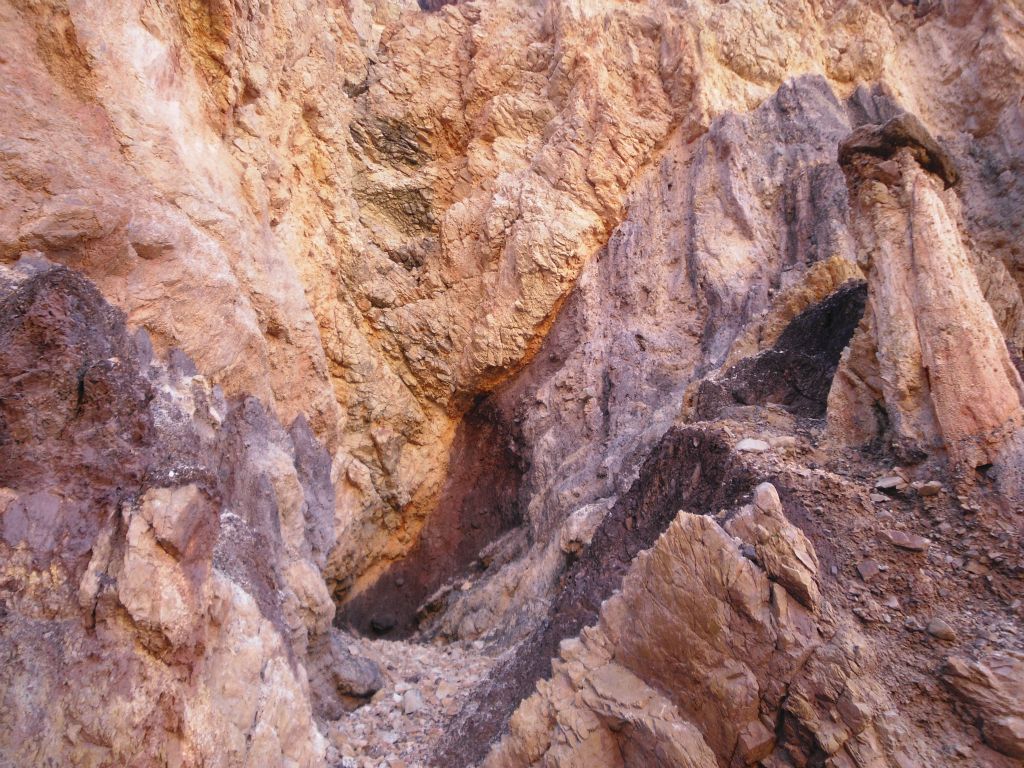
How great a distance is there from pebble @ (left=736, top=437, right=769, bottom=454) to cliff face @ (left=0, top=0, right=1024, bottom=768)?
0.15 feet

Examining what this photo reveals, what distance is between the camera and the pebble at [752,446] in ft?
19.8

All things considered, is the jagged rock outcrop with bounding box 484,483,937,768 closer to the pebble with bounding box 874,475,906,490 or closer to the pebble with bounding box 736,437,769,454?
the pebble with bounding box 874,475,906,490

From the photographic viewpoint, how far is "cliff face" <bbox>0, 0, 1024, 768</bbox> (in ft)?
13.6

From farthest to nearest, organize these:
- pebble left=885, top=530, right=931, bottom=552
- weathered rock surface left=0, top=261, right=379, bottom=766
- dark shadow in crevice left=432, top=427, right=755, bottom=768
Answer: dark shadow in crevice left=432, top=427, right=755, bottom=768 < pebble left=885, top=530, right=931, bottom=552 < weathered rock surface left=0, top=261, right=379, bottom=766

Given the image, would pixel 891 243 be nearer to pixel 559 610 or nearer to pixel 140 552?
pixel 559 610

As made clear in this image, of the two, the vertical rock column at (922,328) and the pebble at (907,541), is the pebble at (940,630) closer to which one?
the pebble at (907,541)

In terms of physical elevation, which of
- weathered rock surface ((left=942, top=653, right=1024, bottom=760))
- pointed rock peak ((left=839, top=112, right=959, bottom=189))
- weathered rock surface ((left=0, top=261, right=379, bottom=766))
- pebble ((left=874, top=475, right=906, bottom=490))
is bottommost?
weathered rock surface ((left=0, top=261, right=379, bottom=766))

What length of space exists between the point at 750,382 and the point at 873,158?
11.5 feet

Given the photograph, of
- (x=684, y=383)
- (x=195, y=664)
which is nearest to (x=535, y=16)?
(x=684, y=383)

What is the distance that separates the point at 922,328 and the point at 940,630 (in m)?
2.94

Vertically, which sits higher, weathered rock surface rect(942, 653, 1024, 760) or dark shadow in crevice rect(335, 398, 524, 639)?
weathered rock surface rect(942, 653, 1024, 760)

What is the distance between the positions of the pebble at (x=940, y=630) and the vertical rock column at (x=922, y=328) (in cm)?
133

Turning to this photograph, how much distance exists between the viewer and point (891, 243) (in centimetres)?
589

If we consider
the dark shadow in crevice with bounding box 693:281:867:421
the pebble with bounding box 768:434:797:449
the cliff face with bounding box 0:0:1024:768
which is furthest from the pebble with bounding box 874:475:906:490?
the dark shadow in crevice with bounding box 693:281:867:421
